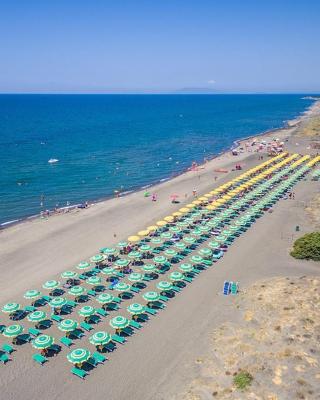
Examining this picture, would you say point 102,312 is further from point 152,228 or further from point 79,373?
point 152,228

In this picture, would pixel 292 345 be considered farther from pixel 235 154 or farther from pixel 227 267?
pixel 235 154

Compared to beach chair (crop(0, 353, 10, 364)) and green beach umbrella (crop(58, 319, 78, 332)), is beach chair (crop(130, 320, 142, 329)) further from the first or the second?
beach chair (crop(0, 353, 10, 364))

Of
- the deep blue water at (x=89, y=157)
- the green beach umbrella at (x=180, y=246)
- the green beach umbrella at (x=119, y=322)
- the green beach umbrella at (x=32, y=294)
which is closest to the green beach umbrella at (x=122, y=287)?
the green beach umbrella at (x=119, y=322)

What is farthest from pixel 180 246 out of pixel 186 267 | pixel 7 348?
pixel 7 348

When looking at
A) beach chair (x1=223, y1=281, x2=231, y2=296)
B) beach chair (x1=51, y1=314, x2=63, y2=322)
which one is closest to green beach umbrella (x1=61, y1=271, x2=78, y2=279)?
beach chair (x1=51, y1=314, x2=63, y2=322)

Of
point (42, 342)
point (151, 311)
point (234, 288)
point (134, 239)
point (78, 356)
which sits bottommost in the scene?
point (151, 311)

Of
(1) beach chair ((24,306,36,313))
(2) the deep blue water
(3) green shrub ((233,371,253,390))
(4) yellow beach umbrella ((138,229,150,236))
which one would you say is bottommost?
(2) the deep blue water

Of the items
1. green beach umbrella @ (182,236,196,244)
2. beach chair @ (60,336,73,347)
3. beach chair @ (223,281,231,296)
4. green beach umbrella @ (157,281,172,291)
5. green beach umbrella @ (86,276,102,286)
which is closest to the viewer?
beach chair @ (60,336,73,347)

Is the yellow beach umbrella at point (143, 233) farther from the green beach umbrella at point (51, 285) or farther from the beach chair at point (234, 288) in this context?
the beach chair at point (234, 288)
